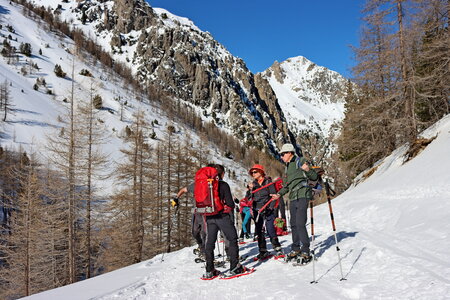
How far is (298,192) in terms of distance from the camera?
218 inches

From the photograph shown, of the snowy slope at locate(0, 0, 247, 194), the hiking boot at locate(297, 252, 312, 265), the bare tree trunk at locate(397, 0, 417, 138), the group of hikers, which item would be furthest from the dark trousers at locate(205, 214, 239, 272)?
the snowy slope at locate(0, 0, 247, 194)

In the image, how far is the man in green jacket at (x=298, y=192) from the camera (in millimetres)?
5383

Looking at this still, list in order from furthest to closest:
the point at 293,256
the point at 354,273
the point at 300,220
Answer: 1. the point at 293,256
2. the point at 300,220
3. the point at 354,273

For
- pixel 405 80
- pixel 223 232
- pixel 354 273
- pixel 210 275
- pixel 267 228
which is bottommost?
pixel 210 275

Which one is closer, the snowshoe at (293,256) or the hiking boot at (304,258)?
the hiking boot at (304,258)

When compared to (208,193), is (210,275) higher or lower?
lower

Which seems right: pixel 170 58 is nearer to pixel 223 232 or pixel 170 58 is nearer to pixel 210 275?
pixel 223 232

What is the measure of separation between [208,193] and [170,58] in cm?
16185

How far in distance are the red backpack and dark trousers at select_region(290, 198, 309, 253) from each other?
138cm

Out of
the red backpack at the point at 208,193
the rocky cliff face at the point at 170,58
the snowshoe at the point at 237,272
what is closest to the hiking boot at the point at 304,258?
the snowshoe at the point at 237,272

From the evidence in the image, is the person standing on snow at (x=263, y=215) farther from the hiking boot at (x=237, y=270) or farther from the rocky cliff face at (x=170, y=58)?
the rocky cliff face at (x=170, y=58)

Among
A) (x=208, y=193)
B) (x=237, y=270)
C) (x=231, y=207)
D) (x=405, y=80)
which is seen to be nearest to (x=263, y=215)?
(x=231, y=207)

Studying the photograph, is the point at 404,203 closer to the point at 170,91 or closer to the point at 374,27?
the point at 374,27

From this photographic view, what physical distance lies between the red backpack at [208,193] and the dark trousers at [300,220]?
138 cm
